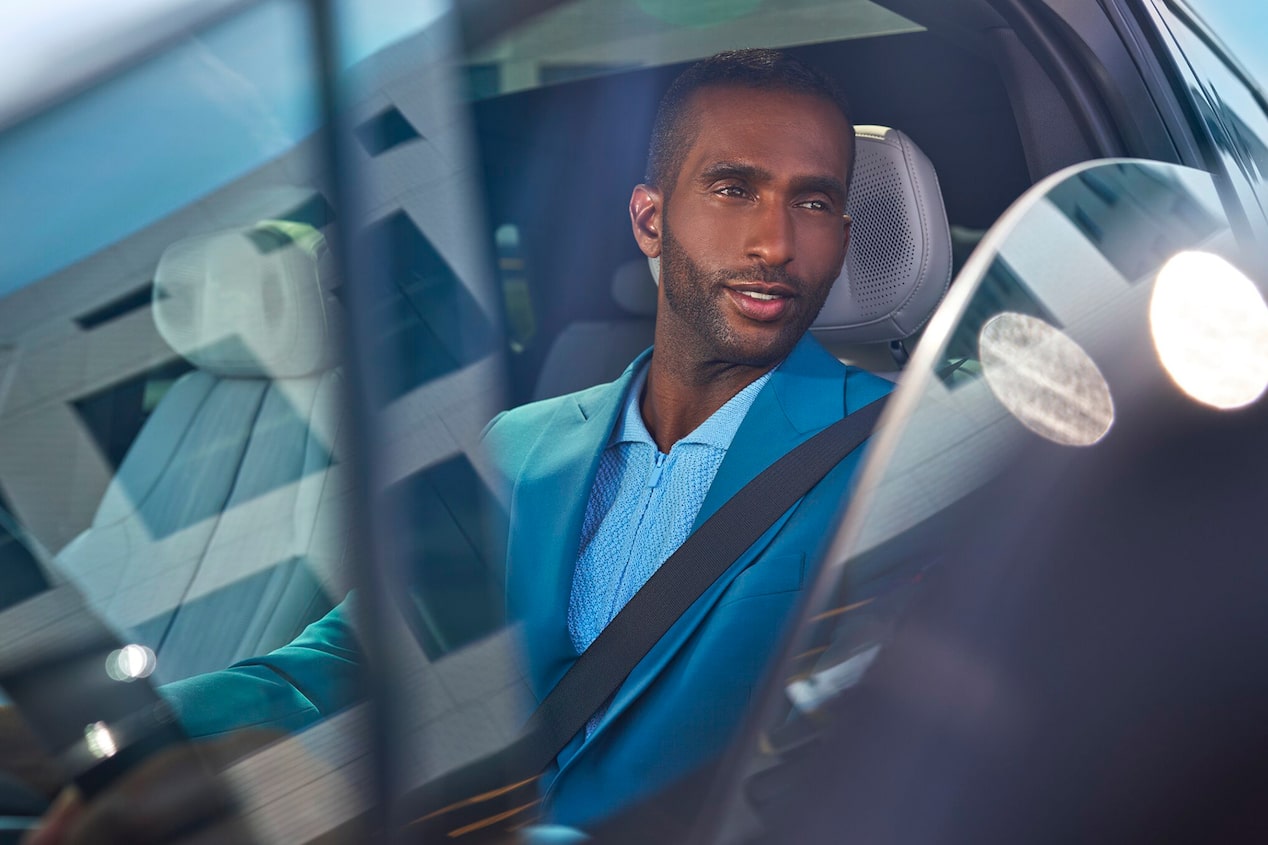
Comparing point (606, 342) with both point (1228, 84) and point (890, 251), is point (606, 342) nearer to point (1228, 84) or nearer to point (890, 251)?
point (890, 251)

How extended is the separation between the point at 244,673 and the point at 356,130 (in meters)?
0.50

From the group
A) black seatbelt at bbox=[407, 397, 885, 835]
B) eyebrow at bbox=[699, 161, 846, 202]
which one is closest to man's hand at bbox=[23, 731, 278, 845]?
black seatbelt at bbox=[407, 397, 885, 835]

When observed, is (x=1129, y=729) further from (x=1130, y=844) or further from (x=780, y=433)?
(x=780, y=433)

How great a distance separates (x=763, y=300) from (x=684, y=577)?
17.1 inches

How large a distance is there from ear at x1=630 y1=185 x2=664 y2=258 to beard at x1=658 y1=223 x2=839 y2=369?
14 centimetres

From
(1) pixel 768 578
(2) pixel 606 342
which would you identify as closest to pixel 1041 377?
(1) pixel 768 578

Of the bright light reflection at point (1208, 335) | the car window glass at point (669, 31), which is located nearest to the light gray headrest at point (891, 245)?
the car window glass at point (669, 31)

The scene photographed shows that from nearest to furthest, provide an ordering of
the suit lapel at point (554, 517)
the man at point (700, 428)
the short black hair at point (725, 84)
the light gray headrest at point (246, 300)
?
the light gray headrest at point (246, 300) < the man at point (700, 428) < the suit lapel at point (554, 517) < the short black hair at point (725, 84)

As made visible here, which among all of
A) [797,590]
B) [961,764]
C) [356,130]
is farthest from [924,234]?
[961,764]

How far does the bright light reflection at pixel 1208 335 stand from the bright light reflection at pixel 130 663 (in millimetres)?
847

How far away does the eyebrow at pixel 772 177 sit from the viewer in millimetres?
1706

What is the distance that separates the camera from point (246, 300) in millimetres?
1140

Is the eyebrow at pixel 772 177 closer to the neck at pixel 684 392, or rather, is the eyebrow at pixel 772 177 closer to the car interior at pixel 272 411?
the neck at pixel 684 392

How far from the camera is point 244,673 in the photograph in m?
1.12
